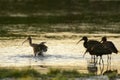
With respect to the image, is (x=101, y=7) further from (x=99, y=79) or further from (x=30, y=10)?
(x=99, y=79)

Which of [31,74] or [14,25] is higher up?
[31,74]

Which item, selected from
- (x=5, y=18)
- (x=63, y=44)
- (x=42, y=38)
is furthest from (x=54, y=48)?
(x=5, y=18)

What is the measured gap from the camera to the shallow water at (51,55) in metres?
21.5

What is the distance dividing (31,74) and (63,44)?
10882 mm

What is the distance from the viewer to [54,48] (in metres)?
25.9

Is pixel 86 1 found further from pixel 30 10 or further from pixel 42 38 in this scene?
pixel 42 38

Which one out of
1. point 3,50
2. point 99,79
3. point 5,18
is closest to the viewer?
point 99,79

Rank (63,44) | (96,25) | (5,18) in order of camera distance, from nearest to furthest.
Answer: (63,44)
(96,25)
(5,18)

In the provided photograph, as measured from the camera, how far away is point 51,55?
78.7 ft

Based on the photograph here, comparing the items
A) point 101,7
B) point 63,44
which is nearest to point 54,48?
point 63,44

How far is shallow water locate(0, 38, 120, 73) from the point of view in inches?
847

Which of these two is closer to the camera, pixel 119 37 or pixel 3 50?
pixel 3 50

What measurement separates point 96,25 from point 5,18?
8.89 m

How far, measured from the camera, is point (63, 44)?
27.5m
